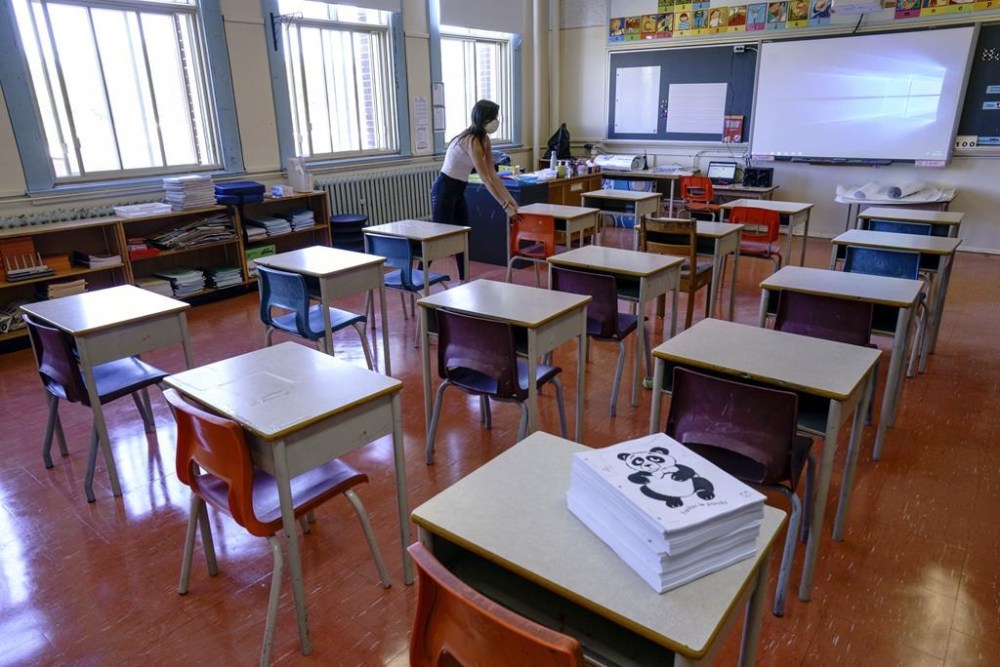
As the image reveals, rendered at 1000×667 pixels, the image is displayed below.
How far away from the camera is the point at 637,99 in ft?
27.5

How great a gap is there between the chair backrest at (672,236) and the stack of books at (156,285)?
3614 millimetres

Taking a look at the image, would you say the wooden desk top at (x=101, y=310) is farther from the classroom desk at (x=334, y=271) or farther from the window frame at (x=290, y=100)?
the window frame at (x=290, y=100)

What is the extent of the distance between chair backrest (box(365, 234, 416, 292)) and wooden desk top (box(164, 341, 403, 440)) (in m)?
1.87

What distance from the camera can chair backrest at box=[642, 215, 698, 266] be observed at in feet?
12.8

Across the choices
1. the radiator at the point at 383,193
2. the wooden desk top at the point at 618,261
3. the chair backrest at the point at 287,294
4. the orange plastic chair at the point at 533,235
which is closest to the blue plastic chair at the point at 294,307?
the chair backrest at the point at 287,294

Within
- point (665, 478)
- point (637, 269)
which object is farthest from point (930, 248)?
point (665, 478)

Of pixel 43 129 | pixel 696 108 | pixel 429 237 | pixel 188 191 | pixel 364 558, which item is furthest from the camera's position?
pixel 696 108

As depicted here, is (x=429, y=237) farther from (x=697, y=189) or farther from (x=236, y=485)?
(x=697, y=189)

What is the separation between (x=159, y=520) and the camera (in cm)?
245

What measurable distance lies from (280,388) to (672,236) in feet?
9.53

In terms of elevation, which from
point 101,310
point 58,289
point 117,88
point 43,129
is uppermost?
point 117,88

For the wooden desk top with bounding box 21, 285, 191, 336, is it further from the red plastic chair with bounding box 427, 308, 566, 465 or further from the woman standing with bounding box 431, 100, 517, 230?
the woman standing with bounding box 431, 100, 517, 230

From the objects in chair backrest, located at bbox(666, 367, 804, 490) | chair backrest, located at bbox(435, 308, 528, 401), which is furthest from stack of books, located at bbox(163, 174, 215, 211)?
chair backrest, located at bbox(666, 367, 804, 490)

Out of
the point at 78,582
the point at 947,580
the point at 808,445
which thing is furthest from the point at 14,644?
the point at 947,580
